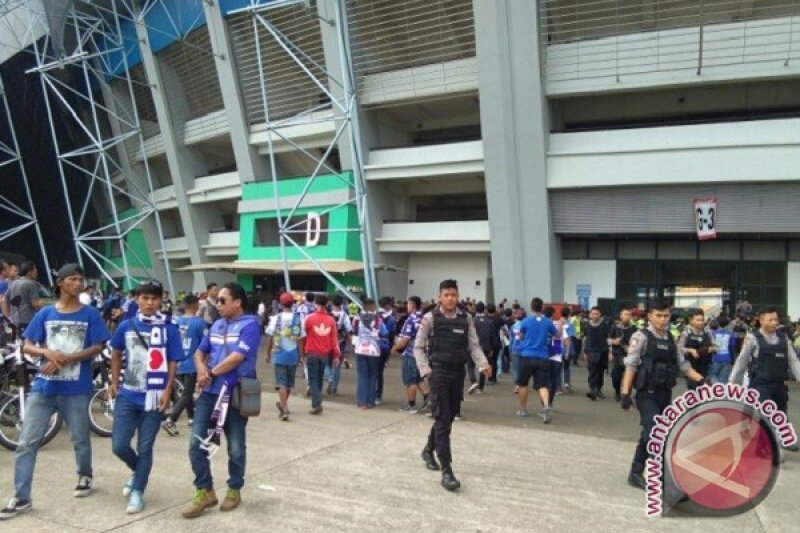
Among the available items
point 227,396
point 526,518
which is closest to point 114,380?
point 227,396

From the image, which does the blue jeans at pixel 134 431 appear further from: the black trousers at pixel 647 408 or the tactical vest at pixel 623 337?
the tactical vest at pixel 623 337

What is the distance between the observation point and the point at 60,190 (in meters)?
36.2

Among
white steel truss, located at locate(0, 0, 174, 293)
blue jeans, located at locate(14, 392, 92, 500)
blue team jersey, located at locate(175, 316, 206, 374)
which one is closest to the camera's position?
blue jeans, located at locate(14, 392, 92, 500)

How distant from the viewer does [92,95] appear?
107 ft

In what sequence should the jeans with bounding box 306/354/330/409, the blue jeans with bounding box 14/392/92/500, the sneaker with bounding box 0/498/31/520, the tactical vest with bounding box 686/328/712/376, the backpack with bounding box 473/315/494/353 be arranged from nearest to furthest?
the sneaker with bounding box 0/498/31/520, the blue jeans with bounding box 14/392/92/500, the tactical vest with bounding box 686/328/712/376, the jeans with bounding box 306/354/330/409, the backpack with bounding box 473/315/494/353

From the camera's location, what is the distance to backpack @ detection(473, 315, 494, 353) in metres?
12.0

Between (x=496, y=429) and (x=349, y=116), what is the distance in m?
13.5

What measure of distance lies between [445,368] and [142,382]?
256cm

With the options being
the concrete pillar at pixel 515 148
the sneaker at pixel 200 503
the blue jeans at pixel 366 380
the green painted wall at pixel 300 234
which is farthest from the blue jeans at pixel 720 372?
the green painted wall at pixel 300 234

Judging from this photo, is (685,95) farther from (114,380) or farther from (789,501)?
(114,380)

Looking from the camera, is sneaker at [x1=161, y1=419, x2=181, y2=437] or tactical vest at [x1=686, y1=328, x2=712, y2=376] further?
tactical vest at [x1=686, y1=328, x2=712, y2=376]

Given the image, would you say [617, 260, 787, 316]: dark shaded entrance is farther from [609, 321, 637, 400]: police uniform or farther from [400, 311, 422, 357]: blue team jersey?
[400, 311, 422, 357]: blue team jersey

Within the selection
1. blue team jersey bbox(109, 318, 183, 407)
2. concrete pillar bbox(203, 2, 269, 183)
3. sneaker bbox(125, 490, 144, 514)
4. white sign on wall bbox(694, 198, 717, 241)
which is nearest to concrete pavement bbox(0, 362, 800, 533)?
sneaker bbox(125, 490, 144, 514)

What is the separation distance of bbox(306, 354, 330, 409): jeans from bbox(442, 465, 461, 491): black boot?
12.7 feet
